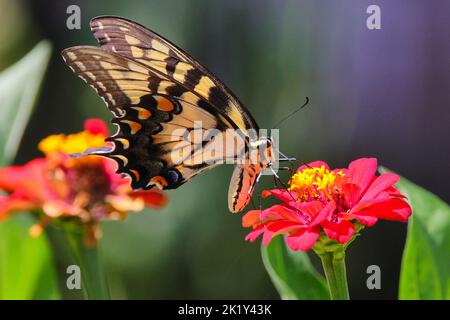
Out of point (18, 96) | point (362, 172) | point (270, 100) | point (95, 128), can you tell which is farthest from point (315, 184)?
point (270, 100)

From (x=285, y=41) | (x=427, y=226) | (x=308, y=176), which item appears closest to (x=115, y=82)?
(x=308, y=176)

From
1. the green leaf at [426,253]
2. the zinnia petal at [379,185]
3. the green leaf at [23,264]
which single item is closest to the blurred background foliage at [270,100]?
the green leaf at [23,264]

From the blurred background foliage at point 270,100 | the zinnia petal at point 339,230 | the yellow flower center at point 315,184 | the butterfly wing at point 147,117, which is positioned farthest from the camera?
the blurred background foliage at point 270,100

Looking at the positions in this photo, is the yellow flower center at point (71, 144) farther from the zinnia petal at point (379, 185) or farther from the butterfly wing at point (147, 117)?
the zinnia petal at point (379, 185)

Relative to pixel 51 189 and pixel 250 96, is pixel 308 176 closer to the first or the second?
pixel 51 189

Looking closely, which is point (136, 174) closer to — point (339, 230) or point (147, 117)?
point (147, 117)

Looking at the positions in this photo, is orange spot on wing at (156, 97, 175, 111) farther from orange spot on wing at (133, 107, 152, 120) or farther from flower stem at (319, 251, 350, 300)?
flower stem at (319, 251, 350, 300)
